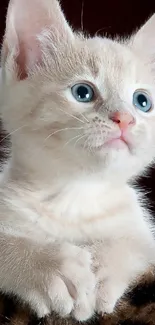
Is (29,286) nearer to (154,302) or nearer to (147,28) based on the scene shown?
(154,302)

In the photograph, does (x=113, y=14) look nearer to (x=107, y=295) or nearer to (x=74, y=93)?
(x=74, y=93)

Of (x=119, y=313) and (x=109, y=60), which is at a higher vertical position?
(x=109, y=60)

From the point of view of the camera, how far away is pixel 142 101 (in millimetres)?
1117

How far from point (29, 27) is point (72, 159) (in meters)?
0.29

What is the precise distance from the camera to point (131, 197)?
1.21 meters

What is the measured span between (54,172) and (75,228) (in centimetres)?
11

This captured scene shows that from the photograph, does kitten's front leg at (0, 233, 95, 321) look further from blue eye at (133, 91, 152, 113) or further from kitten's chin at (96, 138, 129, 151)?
blue eye at (133, 91, 152, 113)

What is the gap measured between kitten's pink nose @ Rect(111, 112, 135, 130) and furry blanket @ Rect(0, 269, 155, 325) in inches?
10.1

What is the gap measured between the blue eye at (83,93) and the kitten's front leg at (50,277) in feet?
0.85

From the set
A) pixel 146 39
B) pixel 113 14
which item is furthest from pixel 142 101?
pixel 113 14

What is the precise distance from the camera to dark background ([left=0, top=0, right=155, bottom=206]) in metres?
1.98

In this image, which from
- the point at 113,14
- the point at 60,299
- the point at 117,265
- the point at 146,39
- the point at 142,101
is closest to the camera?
the point at 60,299

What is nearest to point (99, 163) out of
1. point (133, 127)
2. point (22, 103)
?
point (133, 127)

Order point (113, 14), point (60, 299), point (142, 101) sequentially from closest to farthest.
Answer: point (60, 299) < point (142, 101) < point (113, 14)
